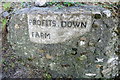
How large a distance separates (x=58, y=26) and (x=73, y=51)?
0.44 meters

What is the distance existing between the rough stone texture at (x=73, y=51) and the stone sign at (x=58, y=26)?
71mm

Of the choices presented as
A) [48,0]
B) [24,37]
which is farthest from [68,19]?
[24,37]

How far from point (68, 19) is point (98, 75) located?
3.32ft

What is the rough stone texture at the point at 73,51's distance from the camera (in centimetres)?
230

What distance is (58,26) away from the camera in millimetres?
2285

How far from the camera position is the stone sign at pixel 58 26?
2.24 meters

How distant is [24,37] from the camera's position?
245cm

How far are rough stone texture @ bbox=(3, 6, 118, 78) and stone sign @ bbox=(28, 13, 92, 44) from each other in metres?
0.07

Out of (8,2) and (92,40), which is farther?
(8,2)

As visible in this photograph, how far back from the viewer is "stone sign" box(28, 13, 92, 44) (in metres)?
2.24

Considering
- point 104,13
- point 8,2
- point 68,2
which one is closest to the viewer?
point 104,13

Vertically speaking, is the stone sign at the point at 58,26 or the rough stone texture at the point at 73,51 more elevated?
the stone sign at the point at 58,26

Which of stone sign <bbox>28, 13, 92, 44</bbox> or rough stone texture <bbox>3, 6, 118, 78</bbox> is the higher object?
stone sign <bbox>28, 13, 92, 44</bbox>

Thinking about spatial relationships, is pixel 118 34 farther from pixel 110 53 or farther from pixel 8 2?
pixel 8 2
